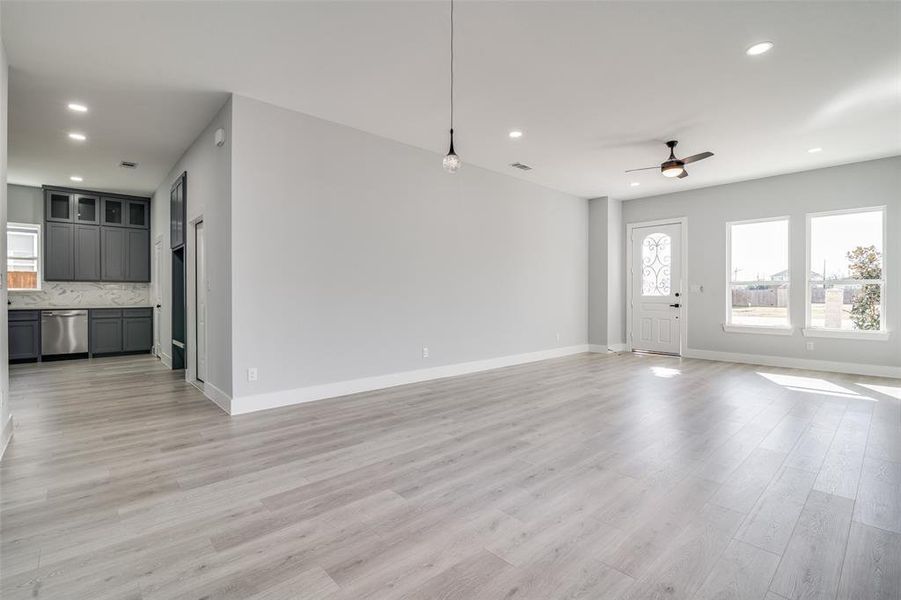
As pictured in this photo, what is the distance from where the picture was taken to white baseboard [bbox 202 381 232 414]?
4.08 meters

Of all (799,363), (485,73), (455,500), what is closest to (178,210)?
(485,73)

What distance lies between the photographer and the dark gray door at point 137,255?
806cm

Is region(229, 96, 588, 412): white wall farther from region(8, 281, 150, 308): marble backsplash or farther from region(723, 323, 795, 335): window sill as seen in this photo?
region(8, 281, 150, 308): marble backsplash

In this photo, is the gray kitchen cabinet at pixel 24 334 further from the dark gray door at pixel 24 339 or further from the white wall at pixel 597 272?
the white wall at pixel 597 272

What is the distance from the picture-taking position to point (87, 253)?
7.66 metres

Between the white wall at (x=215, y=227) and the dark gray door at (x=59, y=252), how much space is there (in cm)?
386

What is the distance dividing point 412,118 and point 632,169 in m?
3.72

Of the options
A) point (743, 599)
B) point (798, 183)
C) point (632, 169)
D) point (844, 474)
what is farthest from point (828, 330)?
point (743, 599)

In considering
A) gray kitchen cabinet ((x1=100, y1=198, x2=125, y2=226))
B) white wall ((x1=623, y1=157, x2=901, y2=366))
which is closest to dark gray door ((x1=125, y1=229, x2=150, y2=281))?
gray kitchen cabinet ((x1=100, y1=198, x2=125, y2=226))

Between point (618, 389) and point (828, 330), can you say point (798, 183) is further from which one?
point (618, 389)

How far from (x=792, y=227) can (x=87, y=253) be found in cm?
1222

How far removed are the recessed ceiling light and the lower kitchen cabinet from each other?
978cm

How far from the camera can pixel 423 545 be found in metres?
1.94

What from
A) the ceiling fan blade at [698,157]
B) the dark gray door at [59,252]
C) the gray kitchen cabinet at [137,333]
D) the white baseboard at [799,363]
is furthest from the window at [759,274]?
the dark gray door at [59,252]
